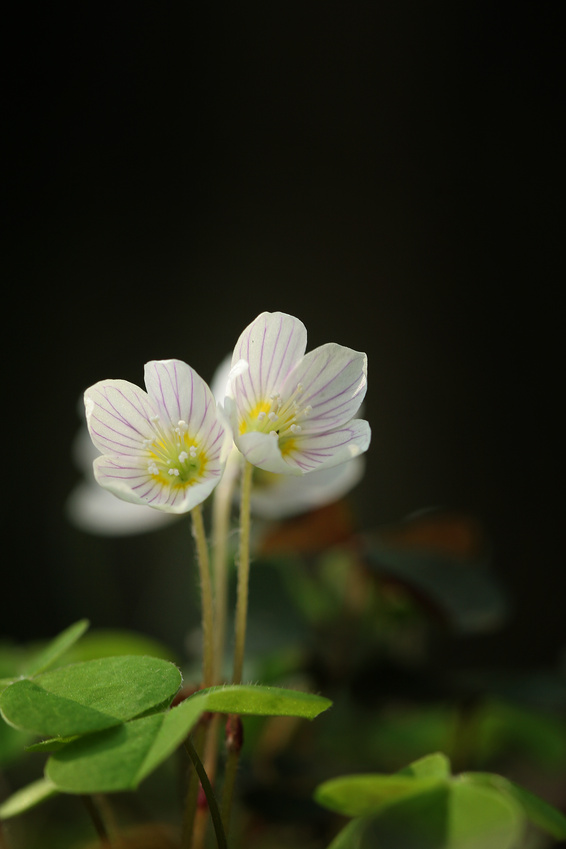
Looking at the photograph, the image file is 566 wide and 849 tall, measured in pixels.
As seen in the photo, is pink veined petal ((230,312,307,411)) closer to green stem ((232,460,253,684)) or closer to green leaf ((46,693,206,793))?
green stem ((232,460,253,684))

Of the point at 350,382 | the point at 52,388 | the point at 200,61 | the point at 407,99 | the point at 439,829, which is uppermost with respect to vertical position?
the point at 200,61

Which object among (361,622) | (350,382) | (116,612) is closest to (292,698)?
(350,382)

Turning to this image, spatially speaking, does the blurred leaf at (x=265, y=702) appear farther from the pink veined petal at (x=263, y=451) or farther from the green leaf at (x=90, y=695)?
the pink veined petal at (x=263, y=451)

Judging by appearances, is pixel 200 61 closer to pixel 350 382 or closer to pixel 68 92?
pixel 68 92

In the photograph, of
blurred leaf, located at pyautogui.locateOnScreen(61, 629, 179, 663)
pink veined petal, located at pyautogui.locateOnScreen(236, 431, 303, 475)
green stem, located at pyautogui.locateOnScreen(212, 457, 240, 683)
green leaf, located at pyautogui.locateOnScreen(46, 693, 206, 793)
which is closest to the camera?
green leaf, located at pyautogui.locateOnScreen(46, 693, 206, 793)

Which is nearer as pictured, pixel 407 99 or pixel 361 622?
pixel 361 622

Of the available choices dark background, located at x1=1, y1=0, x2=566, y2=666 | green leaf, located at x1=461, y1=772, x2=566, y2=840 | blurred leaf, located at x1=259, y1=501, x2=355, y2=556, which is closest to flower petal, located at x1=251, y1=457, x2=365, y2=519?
blurred leaf, located at x1=259, y1=501, x2=355, y2=556
